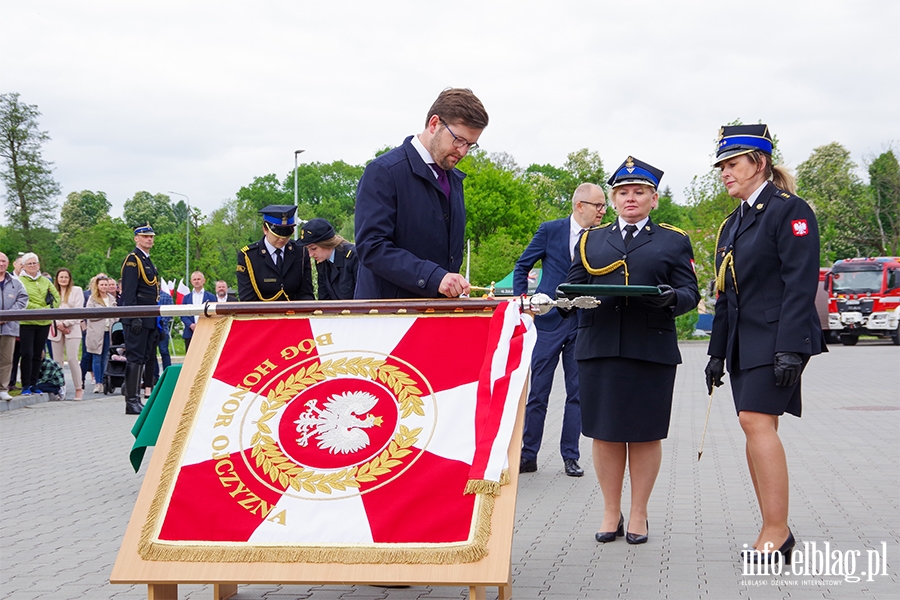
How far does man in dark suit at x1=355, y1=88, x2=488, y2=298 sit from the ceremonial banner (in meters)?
0.26

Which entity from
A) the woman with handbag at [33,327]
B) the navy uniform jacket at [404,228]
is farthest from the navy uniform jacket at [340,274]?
the woman with handbag at [33,327]

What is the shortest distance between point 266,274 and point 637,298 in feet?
11.1

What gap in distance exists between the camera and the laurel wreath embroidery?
12.2ft

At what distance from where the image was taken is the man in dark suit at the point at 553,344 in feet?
24.5

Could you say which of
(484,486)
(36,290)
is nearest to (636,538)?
(484,486)

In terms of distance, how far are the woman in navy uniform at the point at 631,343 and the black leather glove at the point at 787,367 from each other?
593mm

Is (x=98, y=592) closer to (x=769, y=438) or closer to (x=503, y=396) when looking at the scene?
(x=503, y=396)

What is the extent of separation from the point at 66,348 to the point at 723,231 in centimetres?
1200

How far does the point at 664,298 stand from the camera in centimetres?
479

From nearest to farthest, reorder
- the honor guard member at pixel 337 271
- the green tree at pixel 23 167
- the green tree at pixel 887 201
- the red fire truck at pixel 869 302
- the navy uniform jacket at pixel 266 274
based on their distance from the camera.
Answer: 1. the navy uniform jacket at pixel 266 274
2. the honor guard member at pixel 337 271
3. the red fire truck at pixel 869 302
4. the green tree at pixel 23 167
5. the green tree at pixel 887 201

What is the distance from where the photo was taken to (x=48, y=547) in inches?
211

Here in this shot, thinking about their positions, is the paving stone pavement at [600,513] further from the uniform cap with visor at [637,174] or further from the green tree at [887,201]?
the green tree at [887,201]

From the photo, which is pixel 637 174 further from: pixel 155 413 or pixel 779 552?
pixel 155 413

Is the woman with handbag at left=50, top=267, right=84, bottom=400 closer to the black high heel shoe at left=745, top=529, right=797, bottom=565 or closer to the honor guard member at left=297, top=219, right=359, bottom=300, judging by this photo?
the honor guard member at left=297, top=219, right=359, bottom=300
